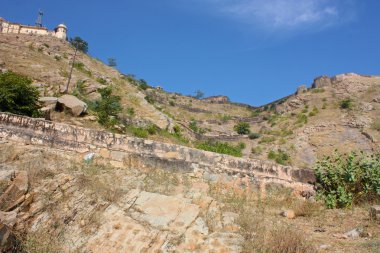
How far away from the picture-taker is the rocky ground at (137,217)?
4645 mm

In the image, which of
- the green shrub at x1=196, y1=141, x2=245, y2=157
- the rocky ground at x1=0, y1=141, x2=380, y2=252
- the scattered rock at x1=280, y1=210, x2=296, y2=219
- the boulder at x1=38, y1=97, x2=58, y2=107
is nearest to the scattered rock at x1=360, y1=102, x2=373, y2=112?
the green shrub at x1=196, y1=141, x2=245, y2=157

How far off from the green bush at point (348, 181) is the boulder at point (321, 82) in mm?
41020

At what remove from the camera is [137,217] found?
5301 mm

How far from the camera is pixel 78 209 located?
534cm

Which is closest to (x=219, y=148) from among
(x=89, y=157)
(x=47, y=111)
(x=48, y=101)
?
(x=48, y=101)

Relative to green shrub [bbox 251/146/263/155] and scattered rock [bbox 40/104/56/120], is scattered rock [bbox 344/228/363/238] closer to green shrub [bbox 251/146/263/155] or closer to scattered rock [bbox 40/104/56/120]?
scattered rock [bbox 40/104/56/120]

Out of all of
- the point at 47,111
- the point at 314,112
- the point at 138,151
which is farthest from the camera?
the point at 314,112

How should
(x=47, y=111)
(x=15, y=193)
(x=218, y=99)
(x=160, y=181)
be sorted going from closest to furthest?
(x=15, y=193) < (x=160, y=181) < (x=47, y=111) < (x=218, y=99)

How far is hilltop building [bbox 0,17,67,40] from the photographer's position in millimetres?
53369

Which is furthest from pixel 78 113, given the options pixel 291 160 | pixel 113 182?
pixel 291 160

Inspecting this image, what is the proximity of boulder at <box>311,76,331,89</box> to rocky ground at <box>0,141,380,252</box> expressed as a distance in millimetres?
42721

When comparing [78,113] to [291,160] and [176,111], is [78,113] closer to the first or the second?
[291,160]

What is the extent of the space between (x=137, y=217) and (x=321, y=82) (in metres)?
45.9

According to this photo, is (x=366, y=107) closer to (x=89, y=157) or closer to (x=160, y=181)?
(x=160, y=181)
